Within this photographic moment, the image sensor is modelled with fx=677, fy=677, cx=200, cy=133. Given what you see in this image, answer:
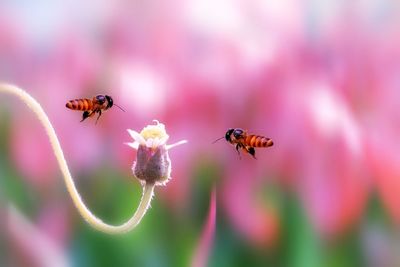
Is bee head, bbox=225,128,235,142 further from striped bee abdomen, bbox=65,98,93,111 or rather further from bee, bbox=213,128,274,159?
striped bee abdomen, bbox=65,98,93,111

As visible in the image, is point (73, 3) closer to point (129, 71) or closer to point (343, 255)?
point (129, 71)

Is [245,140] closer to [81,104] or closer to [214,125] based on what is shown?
[214,125]

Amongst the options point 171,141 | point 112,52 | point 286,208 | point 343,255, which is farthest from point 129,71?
point 343,255

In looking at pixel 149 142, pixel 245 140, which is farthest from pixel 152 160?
pixel 245 140

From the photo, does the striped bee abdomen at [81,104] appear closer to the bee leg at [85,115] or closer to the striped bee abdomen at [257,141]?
the bee leg at [85,115]

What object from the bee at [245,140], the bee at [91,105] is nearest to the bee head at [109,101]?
the bee at [91,105]

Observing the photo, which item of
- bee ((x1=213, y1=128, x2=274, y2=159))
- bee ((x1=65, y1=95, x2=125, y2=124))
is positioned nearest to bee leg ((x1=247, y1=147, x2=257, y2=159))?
bee ((x1=213, y1=128, x2=274, y2=159))
